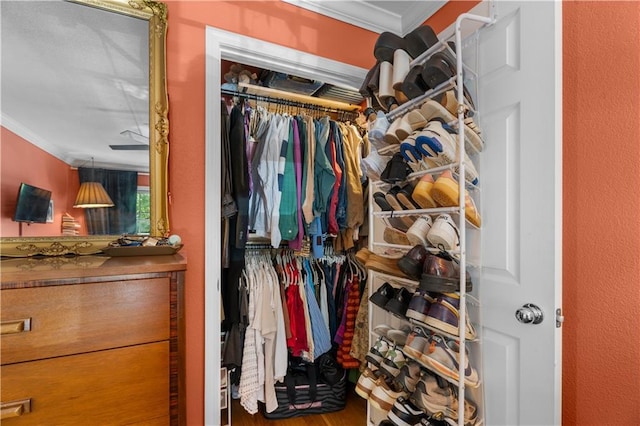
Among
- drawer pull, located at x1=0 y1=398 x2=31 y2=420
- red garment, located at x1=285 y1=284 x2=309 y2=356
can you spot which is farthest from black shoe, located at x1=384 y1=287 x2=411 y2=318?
drawer pull, located at x1=0 y1=398 x2=31 y2=420

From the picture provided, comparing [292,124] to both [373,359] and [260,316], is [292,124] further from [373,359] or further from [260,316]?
[373,359]

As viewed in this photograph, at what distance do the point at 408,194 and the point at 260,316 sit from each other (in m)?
1.14

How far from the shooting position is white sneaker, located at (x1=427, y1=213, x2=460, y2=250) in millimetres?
1024

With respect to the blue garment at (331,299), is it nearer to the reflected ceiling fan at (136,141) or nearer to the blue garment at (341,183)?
the blue garment at (341,183)

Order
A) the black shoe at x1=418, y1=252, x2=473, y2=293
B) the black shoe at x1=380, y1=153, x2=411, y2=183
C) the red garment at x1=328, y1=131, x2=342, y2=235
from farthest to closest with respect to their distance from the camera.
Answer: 1. the red garment at x1=328, y1=131, x2=342, y2=235
2. the black shoe at x1=380, y1=153, x2=411, y2=183
3. the black shoe at x1=418, y1=252, x2=473, y2=293

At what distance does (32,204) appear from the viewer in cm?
105

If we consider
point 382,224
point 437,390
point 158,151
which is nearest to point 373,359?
point 437,390

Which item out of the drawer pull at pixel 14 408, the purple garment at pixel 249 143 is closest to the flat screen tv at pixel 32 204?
the drawer pull at pixel 14 408

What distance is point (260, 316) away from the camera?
1.76 metres

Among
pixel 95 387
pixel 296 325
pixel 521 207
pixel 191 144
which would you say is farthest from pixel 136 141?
pixel 521 207

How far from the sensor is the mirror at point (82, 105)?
1030 millimetres

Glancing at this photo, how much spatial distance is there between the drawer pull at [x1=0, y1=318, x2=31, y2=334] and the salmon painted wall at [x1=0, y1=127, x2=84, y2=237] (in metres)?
0.50

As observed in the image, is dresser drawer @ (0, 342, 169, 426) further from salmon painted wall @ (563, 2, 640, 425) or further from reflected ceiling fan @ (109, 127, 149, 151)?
salmon painted wall @ (563, 2, 640, 425)

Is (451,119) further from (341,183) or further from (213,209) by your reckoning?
(213,209)
